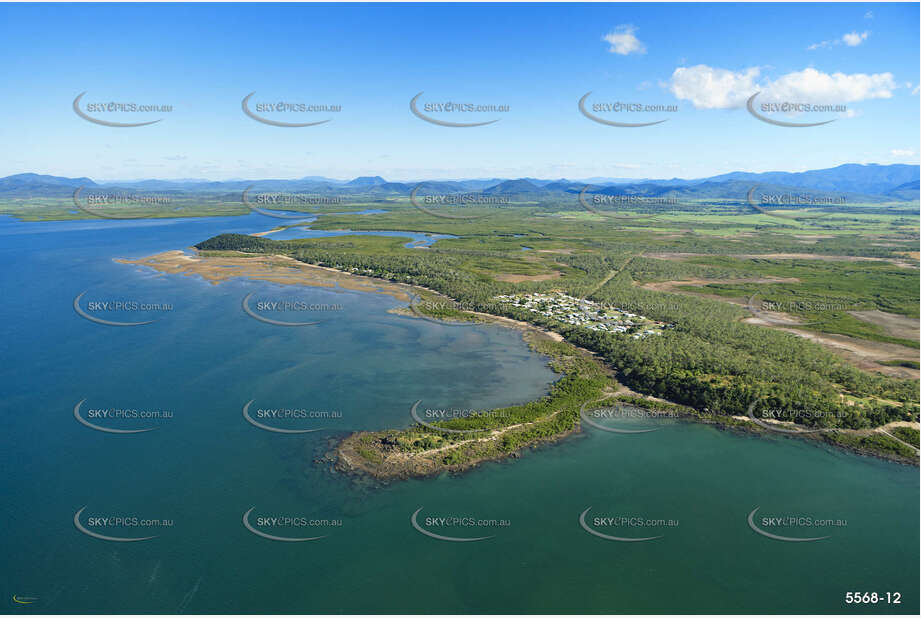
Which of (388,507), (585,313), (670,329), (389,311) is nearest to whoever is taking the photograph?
(388,507)

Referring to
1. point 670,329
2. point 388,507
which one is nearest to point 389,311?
point 670,329

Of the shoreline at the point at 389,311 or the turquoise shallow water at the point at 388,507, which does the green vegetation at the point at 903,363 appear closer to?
the shoreline at the point at 389,311

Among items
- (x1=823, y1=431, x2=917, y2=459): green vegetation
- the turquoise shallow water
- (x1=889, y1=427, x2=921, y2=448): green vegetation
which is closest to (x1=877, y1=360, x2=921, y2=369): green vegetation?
(x1=889, y1=427, x2=921, y2=448): green vegetation

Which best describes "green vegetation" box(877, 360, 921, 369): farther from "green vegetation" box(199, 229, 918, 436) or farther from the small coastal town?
the small coastal town

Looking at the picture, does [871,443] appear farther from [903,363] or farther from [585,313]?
[585,313]

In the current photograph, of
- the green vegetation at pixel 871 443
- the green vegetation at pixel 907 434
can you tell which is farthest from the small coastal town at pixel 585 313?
the green vegetation at pixel 907 434

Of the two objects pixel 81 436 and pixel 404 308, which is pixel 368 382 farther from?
pixel 404 308

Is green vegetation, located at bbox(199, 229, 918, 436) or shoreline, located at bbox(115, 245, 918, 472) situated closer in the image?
shoreline, located at bbox(115, 245, 918, 472)
